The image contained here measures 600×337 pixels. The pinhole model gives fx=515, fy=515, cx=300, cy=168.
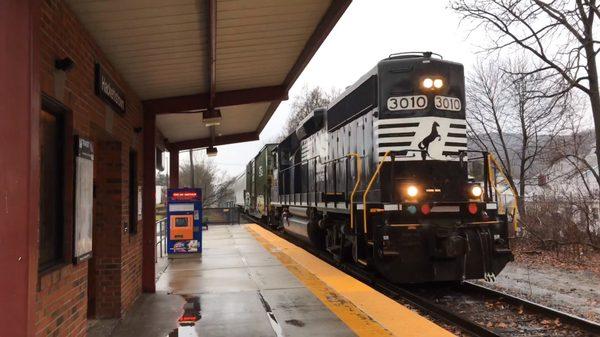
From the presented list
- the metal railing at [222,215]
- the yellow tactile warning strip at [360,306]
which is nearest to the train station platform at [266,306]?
the yellow tactile warning strip at [360,306]

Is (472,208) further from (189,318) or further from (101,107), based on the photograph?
(101,107)

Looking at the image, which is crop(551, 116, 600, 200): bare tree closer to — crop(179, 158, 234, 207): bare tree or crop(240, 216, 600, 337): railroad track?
crop(240, 216, 600, 337): railroad track

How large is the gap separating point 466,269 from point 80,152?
644 cm

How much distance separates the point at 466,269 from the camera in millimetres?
8477

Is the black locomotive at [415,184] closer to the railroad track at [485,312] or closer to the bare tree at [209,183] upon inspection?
the railroad track at [485,312]

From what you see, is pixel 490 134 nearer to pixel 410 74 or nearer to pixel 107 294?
pixel 410 74

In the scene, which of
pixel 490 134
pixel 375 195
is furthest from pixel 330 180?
pixel 490 134

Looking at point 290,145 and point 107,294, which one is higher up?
point 290,145

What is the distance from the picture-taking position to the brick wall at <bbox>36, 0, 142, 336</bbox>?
3609 millimetres

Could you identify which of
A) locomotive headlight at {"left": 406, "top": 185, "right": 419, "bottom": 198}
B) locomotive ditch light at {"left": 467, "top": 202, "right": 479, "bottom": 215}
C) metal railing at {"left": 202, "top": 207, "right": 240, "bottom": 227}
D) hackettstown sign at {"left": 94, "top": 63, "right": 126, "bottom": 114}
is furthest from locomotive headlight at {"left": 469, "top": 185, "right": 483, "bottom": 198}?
metal railing at {"left": 202, "top": 207, "right": 240, "bottom": 227}

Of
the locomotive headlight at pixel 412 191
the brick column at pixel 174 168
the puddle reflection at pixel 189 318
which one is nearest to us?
the puddle reflection at pixel 189 318

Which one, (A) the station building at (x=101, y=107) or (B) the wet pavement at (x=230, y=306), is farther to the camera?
(B) the wet pavement at (x=230, y=306)

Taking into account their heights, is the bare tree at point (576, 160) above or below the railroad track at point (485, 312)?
above

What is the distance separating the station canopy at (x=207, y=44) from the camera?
4.82 metres
